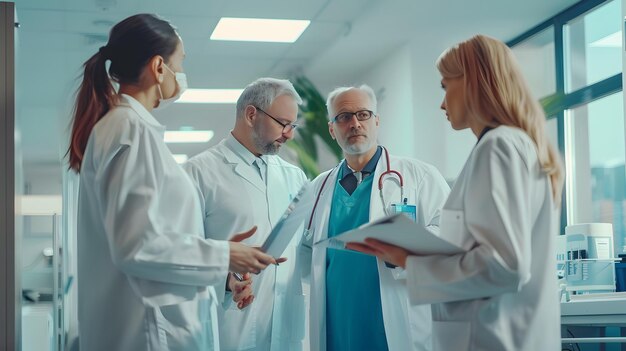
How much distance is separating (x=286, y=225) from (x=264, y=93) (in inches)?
35.6

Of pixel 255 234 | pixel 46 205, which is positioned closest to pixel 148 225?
pixel 255 234

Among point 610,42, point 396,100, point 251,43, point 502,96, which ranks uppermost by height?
point 251,43

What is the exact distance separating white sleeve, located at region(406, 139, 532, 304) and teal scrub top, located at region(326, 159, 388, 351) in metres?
0.83

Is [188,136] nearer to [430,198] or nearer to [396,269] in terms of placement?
[430,198]

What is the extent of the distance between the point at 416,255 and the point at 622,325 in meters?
1.26

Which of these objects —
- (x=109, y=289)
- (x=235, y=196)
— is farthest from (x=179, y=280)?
(x=235, y=196)

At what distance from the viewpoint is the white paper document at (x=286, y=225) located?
1.79 m

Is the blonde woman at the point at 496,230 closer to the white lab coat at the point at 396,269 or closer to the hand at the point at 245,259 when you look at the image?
the hand at the point at 245,259

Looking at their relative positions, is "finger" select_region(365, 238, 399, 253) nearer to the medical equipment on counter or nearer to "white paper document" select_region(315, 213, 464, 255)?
"white paper document" select_region(315, 213, 464, 255)

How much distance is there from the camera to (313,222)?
2.48m

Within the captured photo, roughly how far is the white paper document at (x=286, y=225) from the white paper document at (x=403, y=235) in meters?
0.26

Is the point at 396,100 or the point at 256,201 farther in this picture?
the point at 396,100

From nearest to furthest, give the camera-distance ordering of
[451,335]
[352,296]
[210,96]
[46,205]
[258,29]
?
[451,335] → [352,296] → [46,205] → [258,29] → [210,96]

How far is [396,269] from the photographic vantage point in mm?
2277
